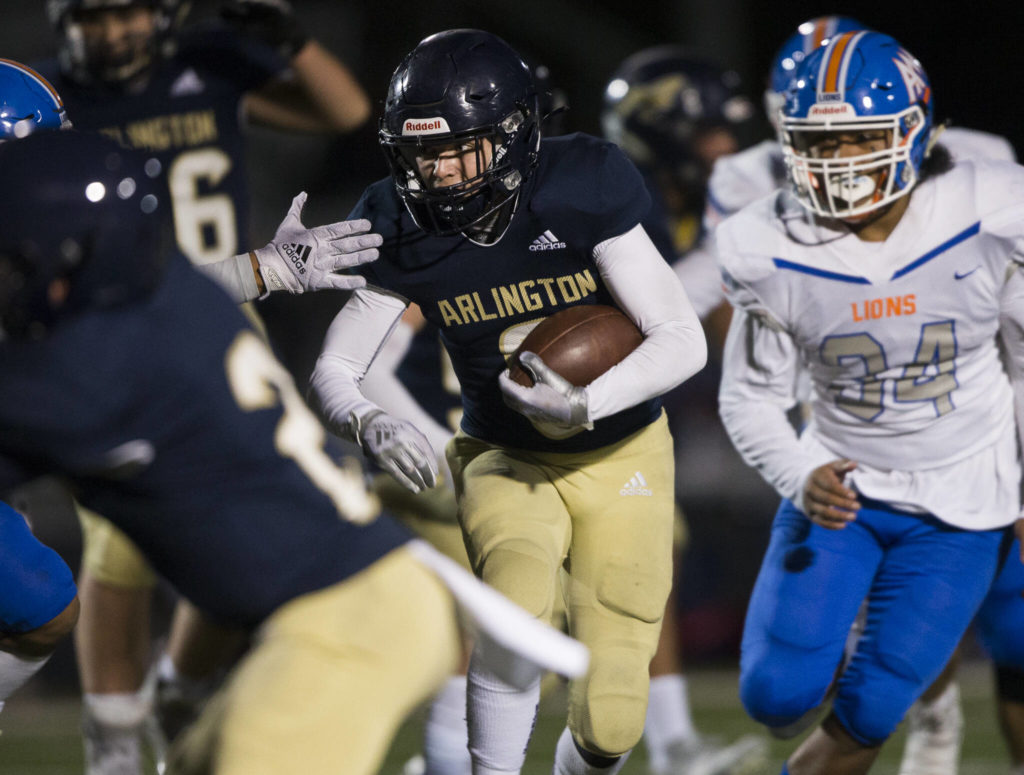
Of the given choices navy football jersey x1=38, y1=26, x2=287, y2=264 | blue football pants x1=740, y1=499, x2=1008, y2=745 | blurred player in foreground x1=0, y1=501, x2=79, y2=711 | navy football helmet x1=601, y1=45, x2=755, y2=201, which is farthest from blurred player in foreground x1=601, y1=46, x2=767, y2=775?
blurred player in foreground x1=0, y1=501, x2=79, y2=711

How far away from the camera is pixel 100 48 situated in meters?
3.89

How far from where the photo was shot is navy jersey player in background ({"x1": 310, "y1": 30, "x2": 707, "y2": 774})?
2.70 m

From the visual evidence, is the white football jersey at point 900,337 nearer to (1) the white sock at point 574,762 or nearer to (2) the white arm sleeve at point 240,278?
(1) the white sock at point 574,762

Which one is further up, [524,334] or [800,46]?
[524,334]

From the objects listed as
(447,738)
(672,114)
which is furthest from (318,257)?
(672,114)

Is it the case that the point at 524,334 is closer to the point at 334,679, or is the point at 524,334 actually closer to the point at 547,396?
the point at 547,396

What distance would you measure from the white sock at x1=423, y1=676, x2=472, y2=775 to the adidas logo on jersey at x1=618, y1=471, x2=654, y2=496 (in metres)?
0.81

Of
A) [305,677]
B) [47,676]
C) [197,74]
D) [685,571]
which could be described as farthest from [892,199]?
[47,676]

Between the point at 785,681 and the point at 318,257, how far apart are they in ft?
4.33

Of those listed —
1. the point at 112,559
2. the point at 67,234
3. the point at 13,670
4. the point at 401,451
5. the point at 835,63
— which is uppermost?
the point at 67,234

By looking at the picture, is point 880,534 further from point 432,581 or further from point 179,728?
point 179,728

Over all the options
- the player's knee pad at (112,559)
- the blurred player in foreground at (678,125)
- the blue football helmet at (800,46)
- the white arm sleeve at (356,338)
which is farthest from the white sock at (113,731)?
the blue football helmet at (800,46)

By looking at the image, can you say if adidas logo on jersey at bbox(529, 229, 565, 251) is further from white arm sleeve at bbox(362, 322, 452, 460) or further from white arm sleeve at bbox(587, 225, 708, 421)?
white arm sleeve at bbox(362, 322, 452, 460)

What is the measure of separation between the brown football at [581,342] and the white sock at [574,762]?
29.7 inches
